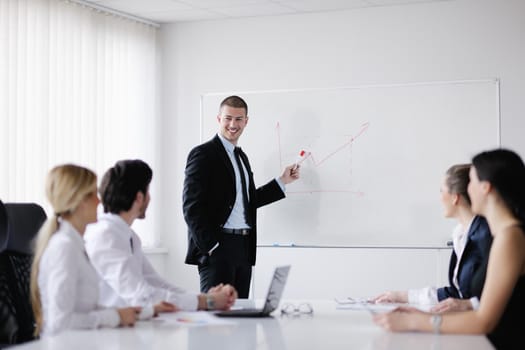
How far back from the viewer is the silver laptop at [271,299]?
300 cm

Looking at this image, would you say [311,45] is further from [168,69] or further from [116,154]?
[116,154]

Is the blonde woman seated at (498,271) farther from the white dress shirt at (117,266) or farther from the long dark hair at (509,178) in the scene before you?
the white dress shirt at (117,266)

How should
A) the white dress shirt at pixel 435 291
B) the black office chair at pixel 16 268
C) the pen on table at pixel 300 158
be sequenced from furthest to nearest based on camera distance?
the pen on table at pixel 300 158 < the white dress shirt at pixel 435 291 < the black office chair at pixel 16 268

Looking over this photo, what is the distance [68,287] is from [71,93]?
3371 mm

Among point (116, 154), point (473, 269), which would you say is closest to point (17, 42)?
point (116, 154)

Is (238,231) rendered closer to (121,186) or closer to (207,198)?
(207,198)

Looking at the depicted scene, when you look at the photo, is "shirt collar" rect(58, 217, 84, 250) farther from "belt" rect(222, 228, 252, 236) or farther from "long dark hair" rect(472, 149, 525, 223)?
"belt" rect(222, 228, 252, 236)

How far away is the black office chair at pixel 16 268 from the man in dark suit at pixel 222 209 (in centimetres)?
131

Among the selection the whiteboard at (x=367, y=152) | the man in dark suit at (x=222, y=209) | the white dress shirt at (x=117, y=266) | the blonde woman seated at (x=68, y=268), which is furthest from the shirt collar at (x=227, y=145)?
the blonde woman seated at (x=68, y=268)

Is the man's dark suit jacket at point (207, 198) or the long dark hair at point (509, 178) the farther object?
the man's dark suit jacket at point (207, 198)

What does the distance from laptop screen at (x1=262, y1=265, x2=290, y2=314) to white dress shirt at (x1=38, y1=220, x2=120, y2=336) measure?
59cm

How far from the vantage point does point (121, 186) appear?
313 cm

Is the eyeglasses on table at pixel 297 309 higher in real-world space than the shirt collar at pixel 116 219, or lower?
lower

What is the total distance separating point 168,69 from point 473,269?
3.93 meters
